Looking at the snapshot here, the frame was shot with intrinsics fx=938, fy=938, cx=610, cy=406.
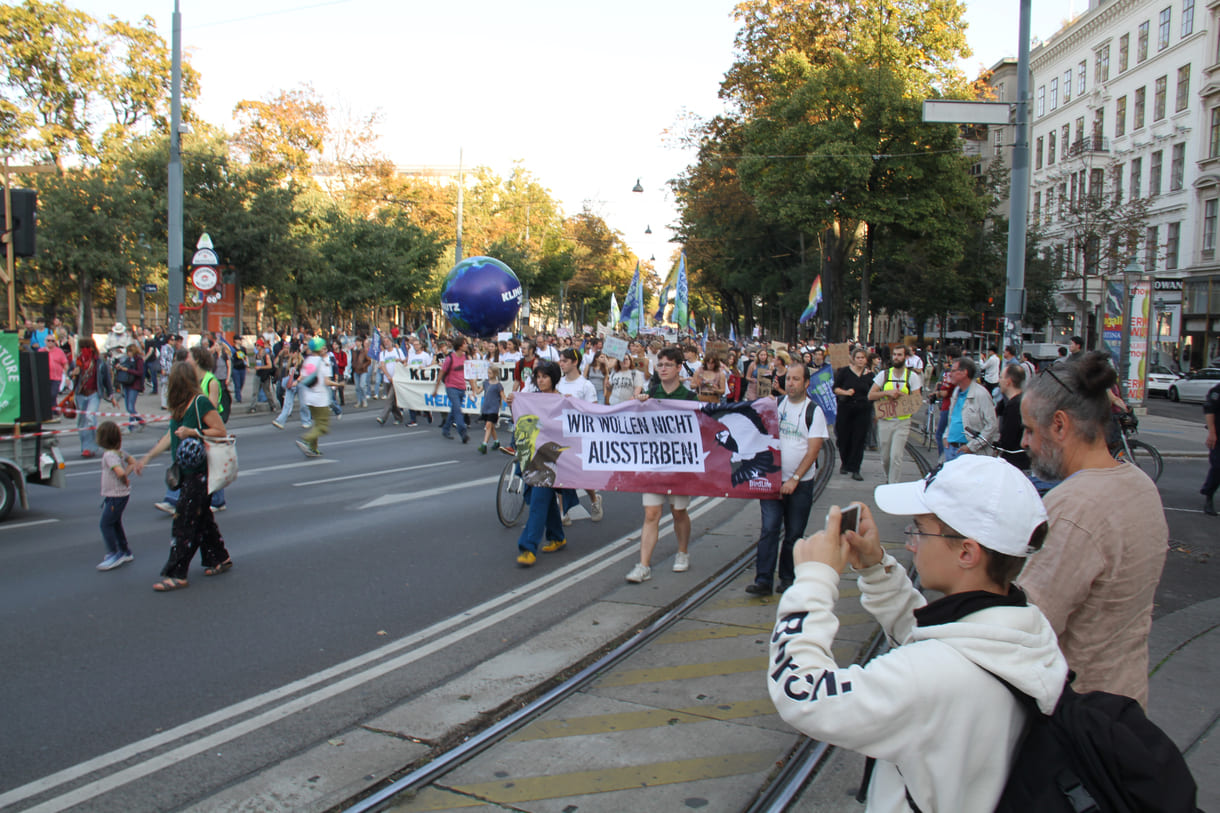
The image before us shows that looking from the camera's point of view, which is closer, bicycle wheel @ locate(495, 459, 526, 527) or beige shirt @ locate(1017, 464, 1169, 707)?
beige shirt @ locate(1017, 464, 1169, 707)

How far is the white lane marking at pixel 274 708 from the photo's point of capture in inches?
160

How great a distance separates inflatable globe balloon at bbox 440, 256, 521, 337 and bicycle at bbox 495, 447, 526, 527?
8503mm

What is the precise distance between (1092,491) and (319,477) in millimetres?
11285

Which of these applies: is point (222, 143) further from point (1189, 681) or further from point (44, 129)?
point (1189, 681)

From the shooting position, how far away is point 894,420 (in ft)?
37.3

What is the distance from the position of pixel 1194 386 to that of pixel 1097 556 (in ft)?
120

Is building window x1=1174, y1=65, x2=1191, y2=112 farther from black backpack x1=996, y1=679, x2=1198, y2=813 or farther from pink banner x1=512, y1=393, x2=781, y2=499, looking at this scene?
black backpack x1=996, y1=679, x2=1198, y2=813

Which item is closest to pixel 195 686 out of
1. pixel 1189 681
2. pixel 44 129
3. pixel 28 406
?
pixel 1189 681

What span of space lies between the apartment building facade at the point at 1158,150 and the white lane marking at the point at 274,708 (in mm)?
33023

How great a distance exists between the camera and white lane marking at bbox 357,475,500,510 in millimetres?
10797

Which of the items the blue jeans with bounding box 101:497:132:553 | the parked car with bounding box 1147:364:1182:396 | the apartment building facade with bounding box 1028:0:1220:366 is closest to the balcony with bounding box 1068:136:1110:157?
the apartment building facade with bounding box 1028:0:1220:366

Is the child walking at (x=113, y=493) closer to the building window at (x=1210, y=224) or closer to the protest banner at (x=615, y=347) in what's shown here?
the protest banner at (x=615, y=347)

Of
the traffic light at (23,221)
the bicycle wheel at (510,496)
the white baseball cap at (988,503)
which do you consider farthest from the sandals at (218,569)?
the white baseball cap at (988,503)

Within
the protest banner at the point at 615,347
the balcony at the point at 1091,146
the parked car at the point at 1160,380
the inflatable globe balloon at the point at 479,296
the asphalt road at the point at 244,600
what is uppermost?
the balcony at the point at 1091,146
